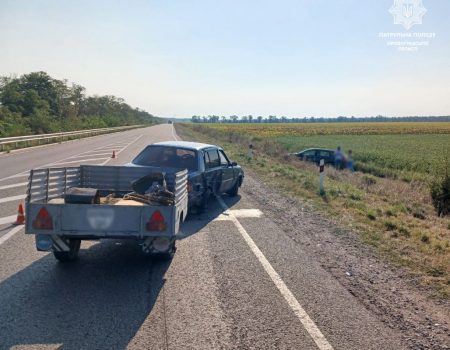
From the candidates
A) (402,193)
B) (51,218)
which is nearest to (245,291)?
(51,218)

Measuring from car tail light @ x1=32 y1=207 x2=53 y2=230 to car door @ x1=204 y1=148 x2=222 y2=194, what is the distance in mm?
4422

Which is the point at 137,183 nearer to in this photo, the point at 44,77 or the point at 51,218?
the point at 51,218

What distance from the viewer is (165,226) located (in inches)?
210

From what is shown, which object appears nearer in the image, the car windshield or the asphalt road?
the asphalt road

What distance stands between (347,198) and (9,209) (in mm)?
8920

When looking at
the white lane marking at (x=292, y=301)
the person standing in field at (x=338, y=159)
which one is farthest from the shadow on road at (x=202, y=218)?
the person standing in field at (x=338, y=159)

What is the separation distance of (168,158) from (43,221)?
13.3 ft

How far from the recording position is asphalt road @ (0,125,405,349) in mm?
3871

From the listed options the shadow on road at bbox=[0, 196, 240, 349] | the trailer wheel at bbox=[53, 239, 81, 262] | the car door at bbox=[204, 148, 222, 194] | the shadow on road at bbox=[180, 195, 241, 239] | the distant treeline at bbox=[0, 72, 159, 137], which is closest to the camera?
the shadow on road at bbox=[0, 196, 240, 349]

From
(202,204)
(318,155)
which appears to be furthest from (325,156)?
(202,204)

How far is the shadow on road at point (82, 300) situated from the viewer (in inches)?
151

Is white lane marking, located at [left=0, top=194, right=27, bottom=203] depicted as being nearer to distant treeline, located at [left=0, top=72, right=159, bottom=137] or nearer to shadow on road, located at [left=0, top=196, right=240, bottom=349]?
shadow on road, located at [left=0, top=196, right=240, bottom=349]

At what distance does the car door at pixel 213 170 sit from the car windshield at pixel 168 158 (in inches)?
19.5

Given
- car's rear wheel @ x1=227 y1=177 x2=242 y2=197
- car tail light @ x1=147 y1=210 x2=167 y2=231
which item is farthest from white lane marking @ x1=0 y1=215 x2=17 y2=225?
car's rear wheel @ x1=227 y1=177 x2=242 y2=197
